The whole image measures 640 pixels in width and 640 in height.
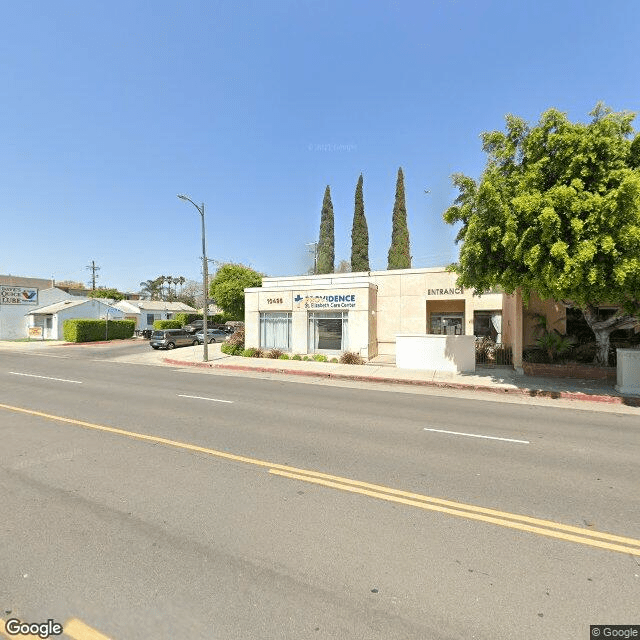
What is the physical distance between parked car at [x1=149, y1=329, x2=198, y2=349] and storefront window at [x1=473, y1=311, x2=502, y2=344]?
71.7ft

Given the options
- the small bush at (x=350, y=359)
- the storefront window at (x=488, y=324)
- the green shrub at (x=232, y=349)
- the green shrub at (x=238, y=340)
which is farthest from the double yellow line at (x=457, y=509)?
the storefront window at (x=488, y=324)

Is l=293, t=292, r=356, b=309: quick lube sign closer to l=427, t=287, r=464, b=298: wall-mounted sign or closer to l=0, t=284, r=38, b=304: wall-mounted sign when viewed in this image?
l=427, t=287, r=464, b=298: wall-mounted sign

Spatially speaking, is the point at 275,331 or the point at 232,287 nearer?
the point at 275,331

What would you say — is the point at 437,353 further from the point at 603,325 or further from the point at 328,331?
the point at 328,331

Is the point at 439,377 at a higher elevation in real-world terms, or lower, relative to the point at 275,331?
lower

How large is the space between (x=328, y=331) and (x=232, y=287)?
1536cm

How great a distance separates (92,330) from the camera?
35562mm

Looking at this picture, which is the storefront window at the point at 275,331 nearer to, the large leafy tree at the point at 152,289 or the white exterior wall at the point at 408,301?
the white exterior wall at the point at 408,301

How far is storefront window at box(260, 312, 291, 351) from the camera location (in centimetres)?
2166

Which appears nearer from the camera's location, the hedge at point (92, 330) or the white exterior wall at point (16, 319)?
the hedge at point (92, 330)

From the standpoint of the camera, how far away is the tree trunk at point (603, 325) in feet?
42.6

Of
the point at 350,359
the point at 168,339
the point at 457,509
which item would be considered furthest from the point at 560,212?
the point at 168,339

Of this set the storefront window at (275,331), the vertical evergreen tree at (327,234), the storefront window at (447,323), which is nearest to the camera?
the storefront window at (275,331)

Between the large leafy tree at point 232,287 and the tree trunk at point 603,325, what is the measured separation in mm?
25944
